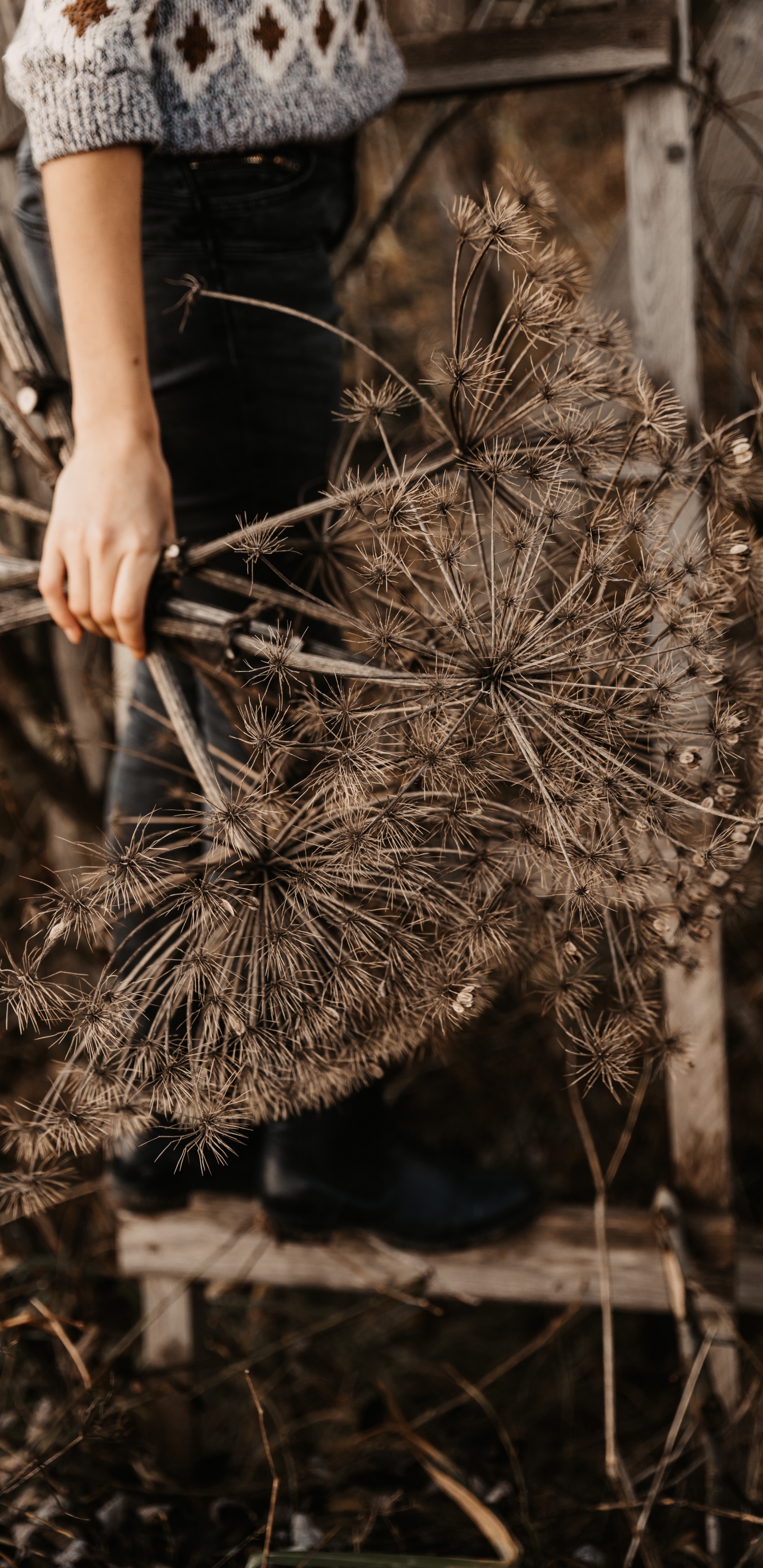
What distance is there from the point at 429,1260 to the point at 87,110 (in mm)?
1111

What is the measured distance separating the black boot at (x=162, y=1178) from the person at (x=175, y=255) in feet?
0.10

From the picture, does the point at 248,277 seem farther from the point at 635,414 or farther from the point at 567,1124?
the point at 567,1124

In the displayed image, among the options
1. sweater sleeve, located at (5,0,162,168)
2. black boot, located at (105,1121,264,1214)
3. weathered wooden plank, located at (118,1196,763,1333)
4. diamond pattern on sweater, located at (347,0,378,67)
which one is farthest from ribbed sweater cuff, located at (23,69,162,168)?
weathered wooden plank, located at (118,1196,763,1333)

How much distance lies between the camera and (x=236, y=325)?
817mm

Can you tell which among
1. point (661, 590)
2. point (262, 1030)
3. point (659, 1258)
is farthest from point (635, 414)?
point (659, 1258)

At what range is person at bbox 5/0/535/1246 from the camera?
26.8 inches

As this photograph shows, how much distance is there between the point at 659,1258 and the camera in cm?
107

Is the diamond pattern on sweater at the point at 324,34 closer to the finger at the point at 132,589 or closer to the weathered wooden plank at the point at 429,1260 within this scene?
the finger at the point at 132,589

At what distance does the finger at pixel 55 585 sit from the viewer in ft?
2.41

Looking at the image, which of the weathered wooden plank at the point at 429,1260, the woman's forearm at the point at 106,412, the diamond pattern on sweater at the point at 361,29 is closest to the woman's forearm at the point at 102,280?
the woman's forearm at the point at 106,412

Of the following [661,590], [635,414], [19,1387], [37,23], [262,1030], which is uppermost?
[37,23]

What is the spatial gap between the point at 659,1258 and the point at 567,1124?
474mm

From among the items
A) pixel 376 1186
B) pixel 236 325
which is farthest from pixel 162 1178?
pixel 236 325

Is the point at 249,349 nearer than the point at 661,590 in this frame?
No
